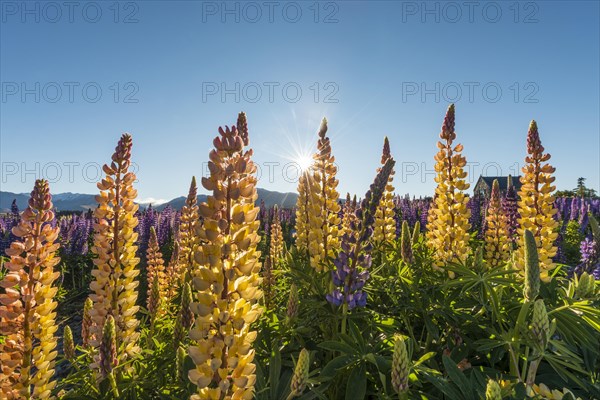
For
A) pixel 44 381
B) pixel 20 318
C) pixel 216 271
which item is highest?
pixel 216 271

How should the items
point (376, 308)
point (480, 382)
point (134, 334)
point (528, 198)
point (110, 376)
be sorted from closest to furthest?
point (480, 382), point (110, 376), point (134, 334), point (376, 308), point (528, 198)

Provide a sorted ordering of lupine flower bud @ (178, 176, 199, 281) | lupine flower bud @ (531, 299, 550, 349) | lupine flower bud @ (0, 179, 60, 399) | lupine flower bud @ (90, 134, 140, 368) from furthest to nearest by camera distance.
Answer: lupine flower bud @ (178, 176, 199, 281), lupine flower bud @ (90, 134, 140, 368), lupine flower bud @ (0, 179, 60, 399), lupine flower bud @ (531, 299, 550, 349)

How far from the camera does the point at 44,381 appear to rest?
6.48 ft

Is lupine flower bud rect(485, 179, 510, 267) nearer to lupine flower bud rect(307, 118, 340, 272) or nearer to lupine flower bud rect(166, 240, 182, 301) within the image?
lupine flower bud rect(307, 118, 340, 272)

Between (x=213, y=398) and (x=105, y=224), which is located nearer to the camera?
(x=213, y=398)

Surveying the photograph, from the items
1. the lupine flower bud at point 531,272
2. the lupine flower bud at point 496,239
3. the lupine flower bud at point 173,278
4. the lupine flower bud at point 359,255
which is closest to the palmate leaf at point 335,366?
the lupine flower bud at point 359,255

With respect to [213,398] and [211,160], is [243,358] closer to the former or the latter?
[213,398]

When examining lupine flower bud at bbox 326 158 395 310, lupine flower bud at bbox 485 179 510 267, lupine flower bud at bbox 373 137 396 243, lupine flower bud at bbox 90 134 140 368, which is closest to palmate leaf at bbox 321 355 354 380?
lupine flower bud at bbox 326 158 395 310

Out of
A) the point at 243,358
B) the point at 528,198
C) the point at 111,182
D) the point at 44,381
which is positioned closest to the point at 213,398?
the point at 243,358

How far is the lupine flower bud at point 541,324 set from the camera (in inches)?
61.1

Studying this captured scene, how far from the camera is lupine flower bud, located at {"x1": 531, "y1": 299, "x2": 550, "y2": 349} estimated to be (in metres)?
1.55

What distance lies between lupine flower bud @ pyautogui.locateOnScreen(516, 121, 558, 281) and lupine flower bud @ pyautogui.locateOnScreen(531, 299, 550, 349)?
183 cm

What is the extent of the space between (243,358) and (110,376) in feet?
3.30

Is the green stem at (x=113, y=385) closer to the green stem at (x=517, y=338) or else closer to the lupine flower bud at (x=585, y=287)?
the green stem at (x=517, y=338)
